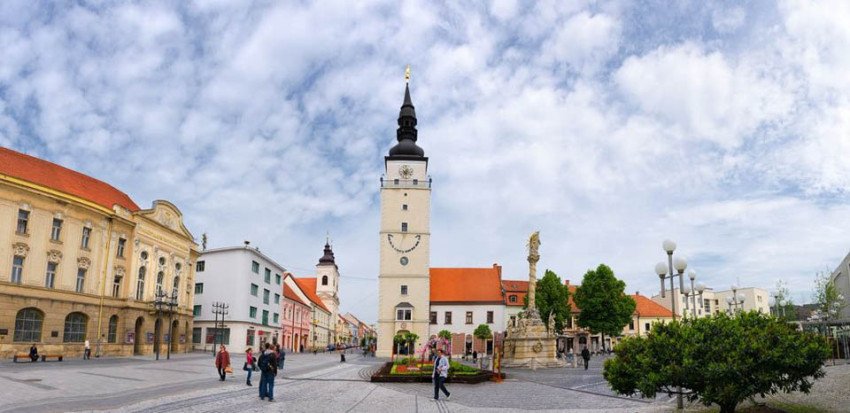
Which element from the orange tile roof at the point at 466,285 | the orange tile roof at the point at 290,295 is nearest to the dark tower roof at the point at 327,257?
the orange tile roof at the point at 290,295

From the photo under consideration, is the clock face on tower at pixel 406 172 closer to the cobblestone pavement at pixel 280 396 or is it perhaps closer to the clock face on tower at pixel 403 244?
the clock face on tower at pixel 403 244

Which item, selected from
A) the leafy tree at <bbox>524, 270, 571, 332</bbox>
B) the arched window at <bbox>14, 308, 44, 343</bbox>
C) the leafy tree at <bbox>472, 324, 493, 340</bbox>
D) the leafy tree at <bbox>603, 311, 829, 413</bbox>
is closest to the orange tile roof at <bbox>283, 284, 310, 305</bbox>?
the leafy tree at <bbox>472, 324, 493, 340</bbox>

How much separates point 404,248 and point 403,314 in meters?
7.24

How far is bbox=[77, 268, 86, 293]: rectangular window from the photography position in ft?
131

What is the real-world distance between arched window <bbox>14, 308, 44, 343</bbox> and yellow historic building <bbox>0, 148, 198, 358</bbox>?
59 millimetres

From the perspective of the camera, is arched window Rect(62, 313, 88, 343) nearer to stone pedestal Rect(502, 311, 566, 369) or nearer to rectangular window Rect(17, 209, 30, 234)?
rectangular window Rect(17, 209, 30, 234)

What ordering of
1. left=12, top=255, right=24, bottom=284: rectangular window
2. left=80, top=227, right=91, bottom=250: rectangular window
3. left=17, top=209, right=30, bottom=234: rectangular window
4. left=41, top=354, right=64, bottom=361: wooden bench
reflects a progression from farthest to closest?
left=80, top=227, right=91, bottom=250: rectangular window → left=17, top=209, right=30, bottom=234: rectangular window → left=12, top=255, right=24, bottom=284: rectangular window → left=41, top=354, right=64, bottom=361: wooden bench

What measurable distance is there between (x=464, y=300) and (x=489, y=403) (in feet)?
188

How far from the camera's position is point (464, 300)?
242 feet

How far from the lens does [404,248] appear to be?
219ft

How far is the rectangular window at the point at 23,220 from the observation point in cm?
3572

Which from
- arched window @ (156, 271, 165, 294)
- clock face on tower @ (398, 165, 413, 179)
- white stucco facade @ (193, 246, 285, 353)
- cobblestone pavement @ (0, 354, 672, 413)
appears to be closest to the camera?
cobblestone pavement @ (0, 354, 672, 413)

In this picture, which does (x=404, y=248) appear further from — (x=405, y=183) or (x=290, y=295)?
(x=290, y=295)

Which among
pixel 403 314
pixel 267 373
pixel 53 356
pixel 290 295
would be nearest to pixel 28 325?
pixel 53 356
